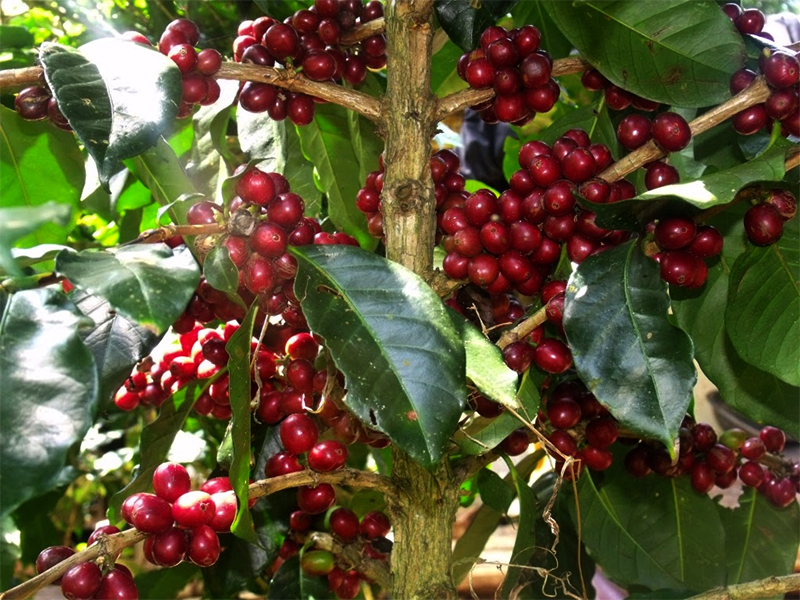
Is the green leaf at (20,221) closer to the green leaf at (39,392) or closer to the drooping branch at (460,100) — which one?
the green leaf at (39,392)

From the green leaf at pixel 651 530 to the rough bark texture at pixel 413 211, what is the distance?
11.1 inches

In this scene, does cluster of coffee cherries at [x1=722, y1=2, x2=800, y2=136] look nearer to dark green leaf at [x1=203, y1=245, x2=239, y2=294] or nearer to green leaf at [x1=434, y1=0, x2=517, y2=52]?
green leaf at [x1=434, y1=0, x2=517, y2=52]

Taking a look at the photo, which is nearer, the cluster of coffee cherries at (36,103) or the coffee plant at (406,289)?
the coffee plant at (406,289)

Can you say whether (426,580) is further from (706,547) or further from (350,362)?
(706,547)

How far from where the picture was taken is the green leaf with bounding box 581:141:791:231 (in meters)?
0.51

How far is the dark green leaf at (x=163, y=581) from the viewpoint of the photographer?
93 cm

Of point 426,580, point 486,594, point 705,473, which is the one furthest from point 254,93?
point 486,594

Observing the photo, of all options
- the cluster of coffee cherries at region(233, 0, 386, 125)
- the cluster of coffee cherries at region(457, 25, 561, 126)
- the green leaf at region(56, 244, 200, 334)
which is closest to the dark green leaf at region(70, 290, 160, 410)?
the green leaf at region(56, 244, 200, 334)

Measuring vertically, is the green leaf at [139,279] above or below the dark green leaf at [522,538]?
above

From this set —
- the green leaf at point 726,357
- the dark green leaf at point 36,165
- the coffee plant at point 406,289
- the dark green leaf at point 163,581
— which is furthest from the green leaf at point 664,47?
the dark green leaf at point 163,581

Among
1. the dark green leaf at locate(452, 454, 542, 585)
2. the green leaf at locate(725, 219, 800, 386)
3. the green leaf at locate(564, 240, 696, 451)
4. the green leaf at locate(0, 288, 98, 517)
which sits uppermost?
the green leaf at locate(0, 288, 98, 517)

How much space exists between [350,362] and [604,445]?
0.34 meters

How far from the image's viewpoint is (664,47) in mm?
677

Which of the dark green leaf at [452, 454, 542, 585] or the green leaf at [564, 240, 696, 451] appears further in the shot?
the dark green leaf at [452, 454, 542, 585]
